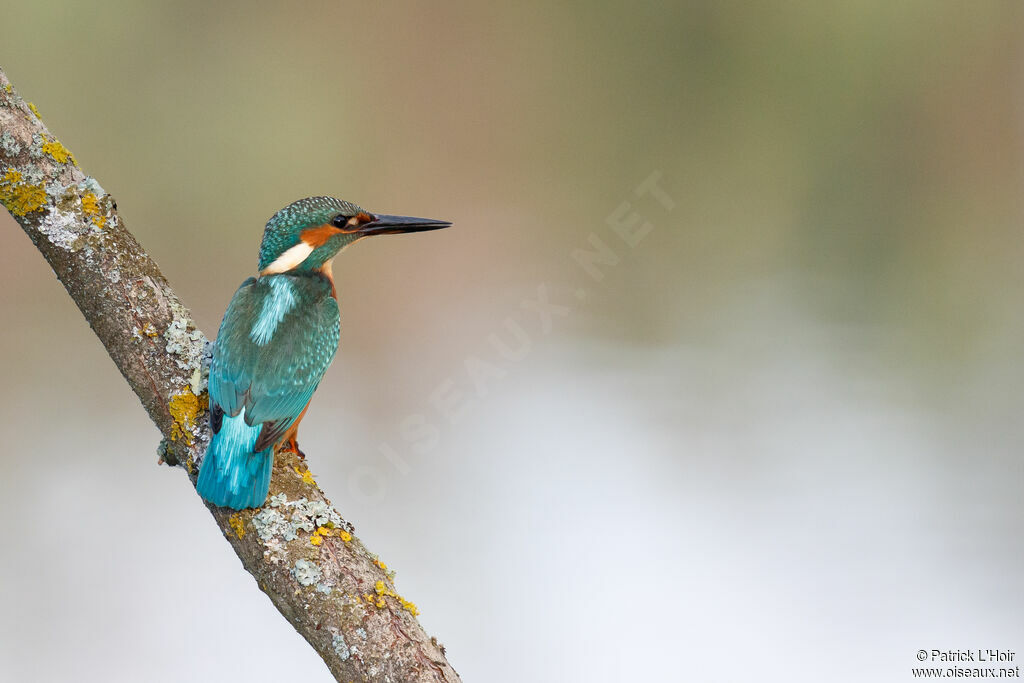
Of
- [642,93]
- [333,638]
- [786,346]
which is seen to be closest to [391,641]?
[333,638]

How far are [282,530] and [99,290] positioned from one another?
1.70 feet

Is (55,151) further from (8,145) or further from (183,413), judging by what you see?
(183,413)

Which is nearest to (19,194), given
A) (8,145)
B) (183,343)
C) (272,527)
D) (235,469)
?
(8,145)

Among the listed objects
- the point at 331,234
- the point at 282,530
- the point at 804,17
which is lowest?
the point at 282,530

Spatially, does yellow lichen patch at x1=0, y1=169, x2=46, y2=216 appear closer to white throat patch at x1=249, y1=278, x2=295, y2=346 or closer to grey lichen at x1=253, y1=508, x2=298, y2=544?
white throat patch at x1=249, y1=278, x2=295, y2=346

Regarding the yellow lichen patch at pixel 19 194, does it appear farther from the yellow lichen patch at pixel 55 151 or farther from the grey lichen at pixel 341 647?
the grey lichen at pixel 341 647

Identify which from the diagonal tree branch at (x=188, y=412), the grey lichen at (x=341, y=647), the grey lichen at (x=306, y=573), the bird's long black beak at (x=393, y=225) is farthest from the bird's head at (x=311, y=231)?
the grey lichen at (x=341, y=647)

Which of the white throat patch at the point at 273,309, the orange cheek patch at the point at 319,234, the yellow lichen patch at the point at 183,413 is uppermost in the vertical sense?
the orange cheek patch at the point at 319,234

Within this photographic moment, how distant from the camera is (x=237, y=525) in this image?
1.56 metres

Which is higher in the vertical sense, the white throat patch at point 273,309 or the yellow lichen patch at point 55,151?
the yellow lichen patch at point 55,151

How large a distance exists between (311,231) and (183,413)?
41 centimetres

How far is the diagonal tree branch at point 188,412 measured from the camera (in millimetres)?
1521

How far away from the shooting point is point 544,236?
5.39 meters

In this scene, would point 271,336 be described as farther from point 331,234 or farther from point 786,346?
point 786,346
